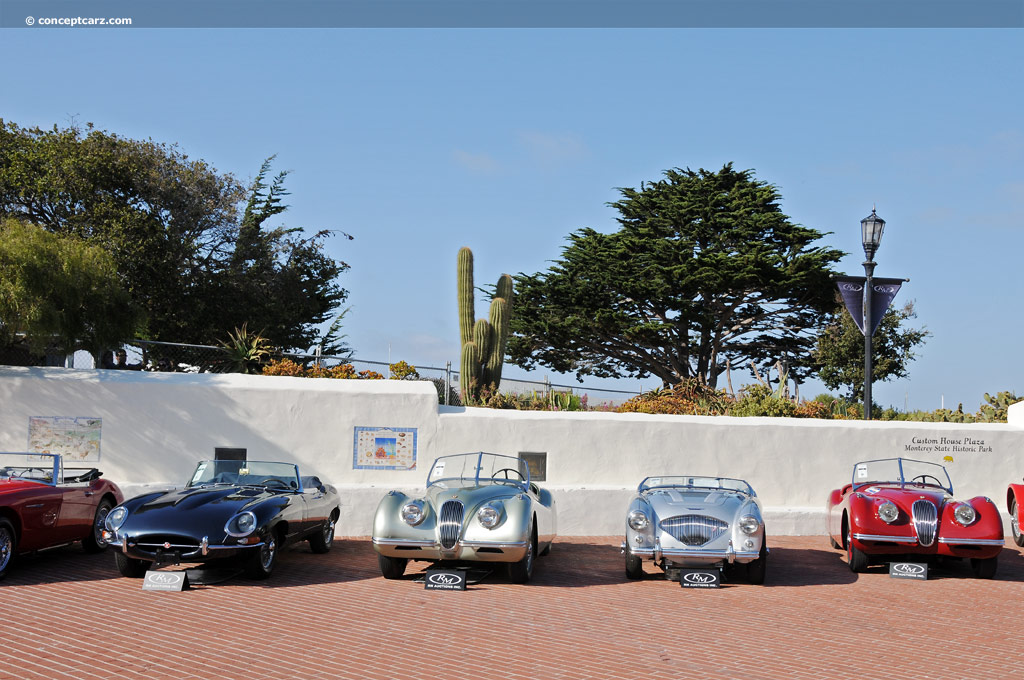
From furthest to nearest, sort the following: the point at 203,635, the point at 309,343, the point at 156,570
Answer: the point at 309,343
the point at 156,570
the point at 203,635

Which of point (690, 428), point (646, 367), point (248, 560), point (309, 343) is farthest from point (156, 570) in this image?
point (646, 367)

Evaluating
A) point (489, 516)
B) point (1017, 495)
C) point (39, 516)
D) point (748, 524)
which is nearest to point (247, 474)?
point (39, 516)

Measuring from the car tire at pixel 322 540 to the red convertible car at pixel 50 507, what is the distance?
2481 mm

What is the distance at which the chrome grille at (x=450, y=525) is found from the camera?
977 cm

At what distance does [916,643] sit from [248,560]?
20.9ft

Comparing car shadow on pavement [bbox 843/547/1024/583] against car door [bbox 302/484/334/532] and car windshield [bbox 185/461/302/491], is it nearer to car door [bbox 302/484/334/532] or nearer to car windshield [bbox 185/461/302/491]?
car door [bbox 302/484/334/532]

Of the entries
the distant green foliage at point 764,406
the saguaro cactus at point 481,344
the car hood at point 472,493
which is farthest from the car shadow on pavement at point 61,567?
the distant green foliage at point 764,406

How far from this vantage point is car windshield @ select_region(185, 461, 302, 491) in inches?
444

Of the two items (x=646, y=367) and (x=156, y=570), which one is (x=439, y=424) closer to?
(x=156, y=570)

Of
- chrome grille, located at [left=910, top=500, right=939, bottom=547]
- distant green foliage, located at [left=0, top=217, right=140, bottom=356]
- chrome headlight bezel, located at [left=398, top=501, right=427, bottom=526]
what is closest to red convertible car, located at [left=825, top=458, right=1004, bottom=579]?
chrome grille, located at [left=910, top=500, right=939, bottom=547]

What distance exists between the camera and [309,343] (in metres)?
34.3

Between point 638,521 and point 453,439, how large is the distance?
5030 millimetres

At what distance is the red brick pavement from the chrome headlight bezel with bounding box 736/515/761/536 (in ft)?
2.09

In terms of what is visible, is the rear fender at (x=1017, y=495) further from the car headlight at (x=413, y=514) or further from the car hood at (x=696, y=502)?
the car headlight at (x=413, y=514)
